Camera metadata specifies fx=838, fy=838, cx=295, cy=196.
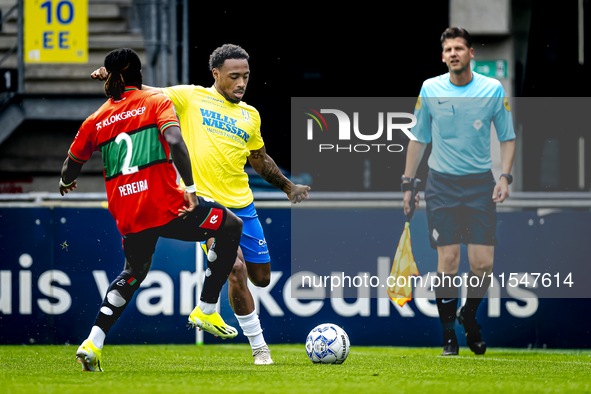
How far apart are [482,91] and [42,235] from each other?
4.33m

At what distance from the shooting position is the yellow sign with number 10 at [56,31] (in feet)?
37.1

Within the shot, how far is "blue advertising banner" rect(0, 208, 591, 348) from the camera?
7.90 m

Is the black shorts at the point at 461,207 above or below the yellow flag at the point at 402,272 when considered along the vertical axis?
above

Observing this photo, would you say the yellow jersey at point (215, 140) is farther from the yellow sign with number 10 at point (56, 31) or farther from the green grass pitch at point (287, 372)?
the yellow sign with number 10 at point (56, 31)

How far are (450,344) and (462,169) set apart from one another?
1.54m

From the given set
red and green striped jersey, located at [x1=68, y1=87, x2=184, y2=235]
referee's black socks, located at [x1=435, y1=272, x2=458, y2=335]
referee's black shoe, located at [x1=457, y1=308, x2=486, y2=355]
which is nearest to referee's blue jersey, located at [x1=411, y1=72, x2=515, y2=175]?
referee's black socks, located at [x1=435, y1=272, x2=458, y2=335]

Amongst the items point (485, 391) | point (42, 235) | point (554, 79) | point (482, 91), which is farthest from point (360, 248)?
point (554, 79)

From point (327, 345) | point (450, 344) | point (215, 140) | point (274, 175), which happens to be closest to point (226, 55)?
point (215, 140)

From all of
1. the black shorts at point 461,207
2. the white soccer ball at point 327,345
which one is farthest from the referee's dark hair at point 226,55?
the black shorts at point 461,207

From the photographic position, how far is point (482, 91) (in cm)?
745

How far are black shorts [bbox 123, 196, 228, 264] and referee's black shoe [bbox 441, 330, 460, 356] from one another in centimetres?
282

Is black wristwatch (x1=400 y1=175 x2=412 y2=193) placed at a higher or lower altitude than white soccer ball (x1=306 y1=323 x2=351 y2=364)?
higher

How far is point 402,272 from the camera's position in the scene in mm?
7961

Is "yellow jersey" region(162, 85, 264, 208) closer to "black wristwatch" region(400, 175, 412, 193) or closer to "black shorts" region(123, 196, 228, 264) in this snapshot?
"black shorts" region(123, 196, 228, 264)
